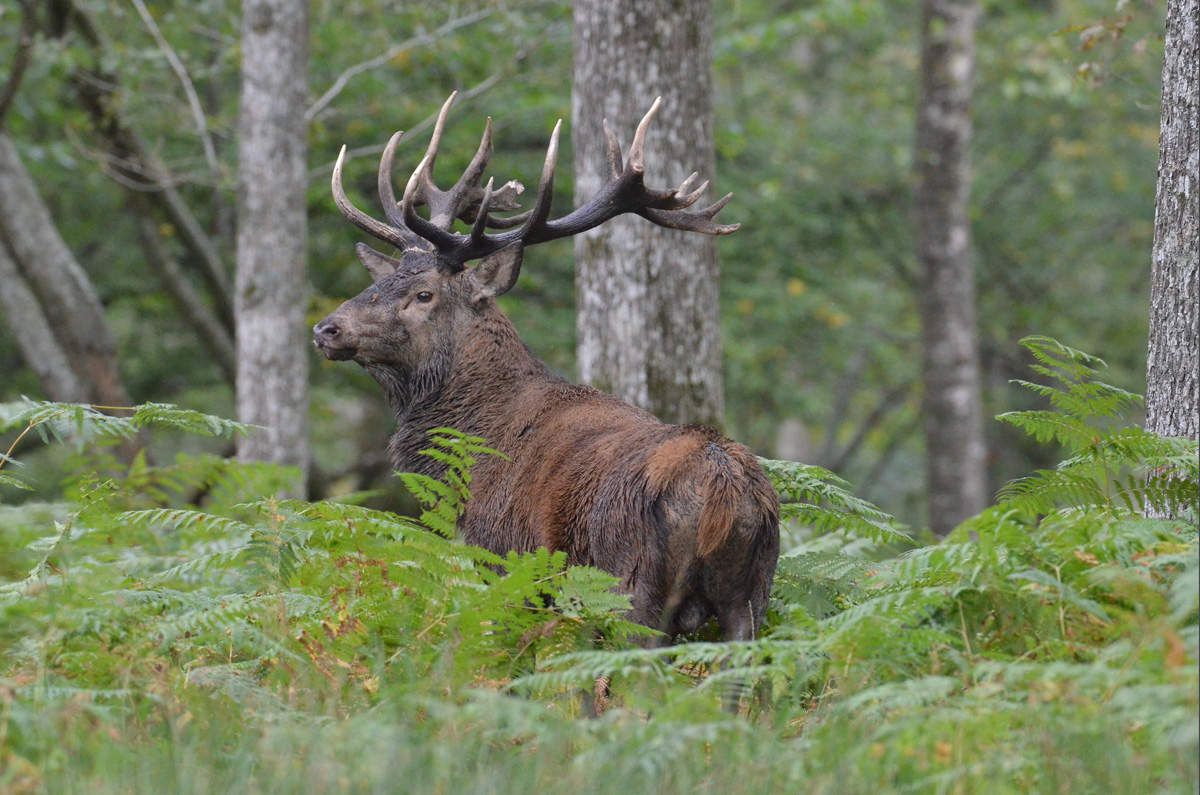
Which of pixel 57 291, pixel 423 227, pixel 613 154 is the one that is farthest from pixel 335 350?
pixel 57 291

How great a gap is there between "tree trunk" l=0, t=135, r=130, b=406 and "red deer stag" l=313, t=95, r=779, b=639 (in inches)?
248

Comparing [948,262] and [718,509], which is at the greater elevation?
[948,262]

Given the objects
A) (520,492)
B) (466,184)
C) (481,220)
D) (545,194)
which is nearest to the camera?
(520,492)

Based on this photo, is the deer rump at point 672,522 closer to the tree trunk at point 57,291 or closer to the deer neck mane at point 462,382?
the deer neck mane at point 462,382

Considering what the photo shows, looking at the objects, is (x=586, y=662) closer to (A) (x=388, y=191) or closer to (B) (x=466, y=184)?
(B) (x=466, y=184)

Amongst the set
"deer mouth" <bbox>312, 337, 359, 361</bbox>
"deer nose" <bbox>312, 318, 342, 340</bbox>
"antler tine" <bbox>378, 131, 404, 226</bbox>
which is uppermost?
"antler tine" <bbox>378, 131, 404, 226</bbox>

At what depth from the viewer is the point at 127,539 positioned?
279 inches

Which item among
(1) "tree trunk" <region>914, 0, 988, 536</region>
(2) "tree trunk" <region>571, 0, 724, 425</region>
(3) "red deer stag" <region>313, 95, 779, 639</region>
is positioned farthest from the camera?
(1) "tree trunk" <region>914, 0, 988, 536</region>

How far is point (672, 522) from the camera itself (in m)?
5.30

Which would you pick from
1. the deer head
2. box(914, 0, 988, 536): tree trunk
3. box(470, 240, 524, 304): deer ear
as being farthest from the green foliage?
box(914, 0, 988, 536): tree trunk

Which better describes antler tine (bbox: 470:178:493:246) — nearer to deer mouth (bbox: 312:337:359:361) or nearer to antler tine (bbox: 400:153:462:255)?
antler tine (bbox: 400:153:462:255)

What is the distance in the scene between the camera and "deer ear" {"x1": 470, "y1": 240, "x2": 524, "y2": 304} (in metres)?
7.46

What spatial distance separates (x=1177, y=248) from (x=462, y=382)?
3304mm

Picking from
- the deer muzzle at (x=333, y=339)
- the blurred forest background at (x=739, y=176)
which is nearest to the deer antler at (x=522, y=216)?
the deer muzzle at (x=333, y=339)
